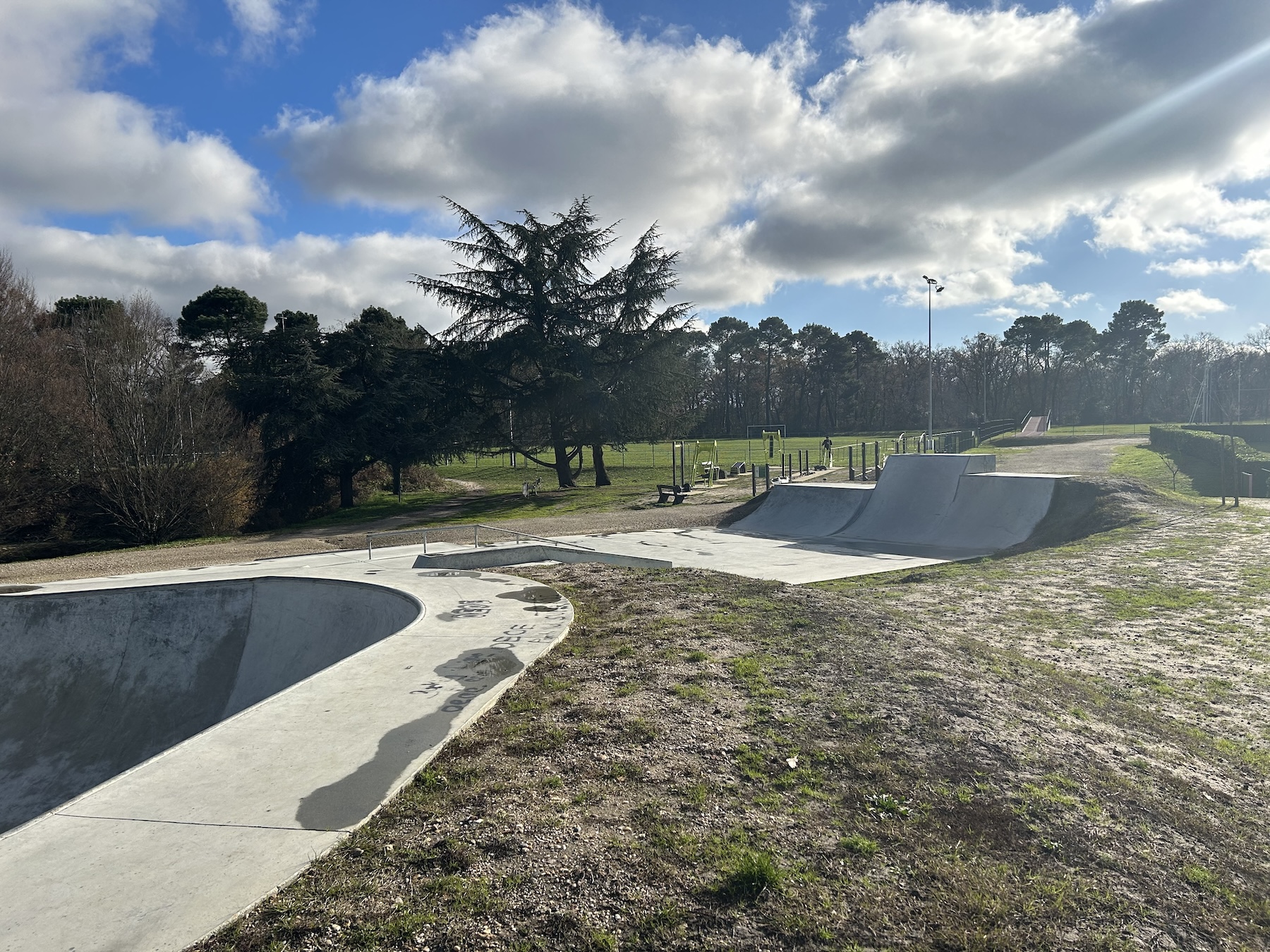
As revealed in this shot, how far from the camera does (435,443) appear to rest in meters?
29.9

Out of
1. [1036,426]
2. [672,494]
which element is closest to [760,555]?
[672,494]

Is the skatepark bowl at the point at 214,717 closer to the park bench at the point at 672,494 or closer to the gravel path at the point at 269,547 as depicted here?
the gravel path at the point at 269,547

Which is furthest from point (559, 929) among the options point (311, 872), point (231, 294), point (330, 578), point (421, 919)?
point (231, 294)

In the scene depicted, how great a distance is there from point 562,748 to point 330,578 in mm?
7637

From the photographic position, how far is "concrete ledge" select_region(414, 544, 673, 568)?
522 inches

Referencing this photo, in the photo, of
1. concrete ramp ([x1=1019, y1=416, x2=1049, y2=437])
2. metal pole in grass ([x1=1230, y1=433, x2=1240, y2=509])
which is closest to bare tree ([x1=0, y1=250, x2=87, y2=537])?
metal pole in grass ([x1=1230, y1=433, x2=1240, y2=509])

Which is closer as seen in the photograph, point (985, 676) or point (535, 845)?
point (535, 845)

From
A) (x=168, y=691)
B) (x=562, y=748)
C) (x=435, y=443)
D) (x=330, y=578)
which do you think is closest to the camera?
(x=562, y=748)

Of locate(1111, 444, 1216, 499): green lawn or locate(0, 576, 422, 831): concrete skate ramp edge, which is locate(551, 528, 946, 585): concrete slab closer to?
locate(0, 576, 422, 831): concrete skate ramp edge

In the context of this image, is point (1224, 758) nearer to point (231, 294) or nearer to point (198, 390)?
point (198, 390)

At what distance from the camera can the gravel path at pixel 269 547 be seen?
15.7 meters

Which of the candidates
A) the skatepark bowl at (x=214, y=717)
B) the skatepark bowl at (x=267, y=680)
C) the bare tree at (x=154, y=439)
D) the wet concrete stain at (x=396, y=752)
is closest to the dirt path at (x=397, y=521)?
the bare tree at (x=154, y=439)

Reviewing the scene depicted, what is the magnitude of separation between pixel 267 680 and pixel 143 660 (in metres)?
2.51

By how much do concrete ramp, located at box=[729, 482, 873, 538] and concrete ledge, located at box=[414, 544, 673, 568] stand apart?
549cm
